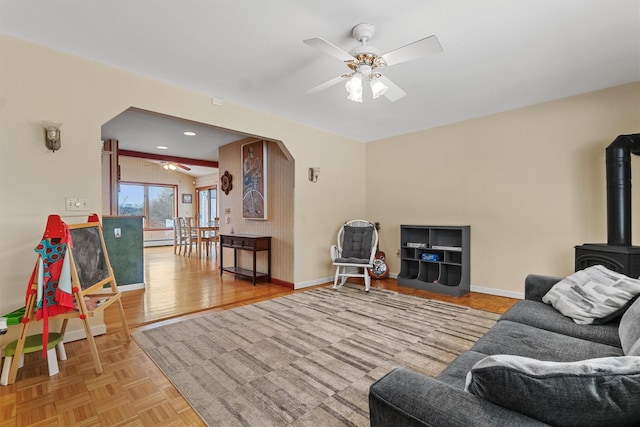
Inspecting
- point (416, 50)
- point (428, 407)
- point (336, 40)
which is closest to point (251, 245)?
point (336, 40)

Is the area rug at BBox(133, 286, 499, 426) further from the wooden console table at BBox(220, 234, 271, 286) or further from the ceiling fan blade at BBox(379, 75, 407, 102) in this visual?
the ceiling fan blade at BBox(379, 75, 407, 102)

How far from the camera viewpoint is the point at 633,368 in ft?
2.45

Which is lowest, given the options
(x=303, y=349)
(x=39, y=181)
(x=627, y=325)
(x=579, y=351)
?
Answer: (x=303, y=349)

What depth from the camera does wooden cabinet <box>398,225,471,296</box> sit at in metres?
4.29

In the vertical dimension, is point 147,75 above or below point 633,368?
above

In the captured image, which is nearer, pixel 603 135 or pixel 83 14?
pixel 83 14

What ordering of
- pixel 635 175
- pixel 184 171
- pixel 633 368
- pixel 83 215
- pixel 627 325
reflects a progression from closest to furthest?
pixel 633 368, pixel 627 325, pixel 83 215, pixel 635 175, pixel 184 171

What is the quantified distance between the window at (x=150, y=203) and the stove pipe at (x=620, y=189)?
35.8ft

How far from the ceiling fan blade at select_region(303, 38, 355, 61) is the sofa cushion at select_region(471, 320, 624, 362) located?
2.03 metres

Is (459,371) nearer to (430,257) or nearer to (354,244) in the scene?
(430,257)

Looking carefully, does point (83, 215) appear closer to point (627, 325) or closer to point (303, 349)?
point (303, 349)

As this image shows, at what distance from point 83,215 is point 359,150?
4.34 metres

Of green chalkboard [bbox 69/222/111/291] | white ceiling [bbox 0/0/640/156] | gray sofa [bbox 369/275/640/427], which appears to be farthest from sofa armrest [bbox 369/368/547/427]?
green chalkboard [bbox 69/222/111/291]

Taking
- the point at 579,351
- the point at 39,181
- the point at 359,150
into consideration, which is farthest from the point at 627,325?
the point at 359,150
